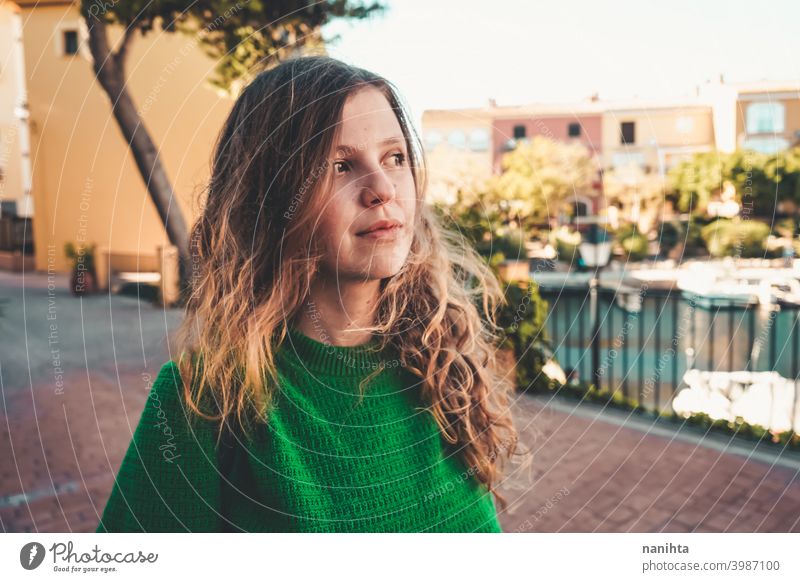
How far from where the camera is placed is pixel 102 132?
7.85 ft

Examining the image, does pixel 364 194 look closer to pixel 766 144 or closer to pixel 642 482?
pixel 766 144

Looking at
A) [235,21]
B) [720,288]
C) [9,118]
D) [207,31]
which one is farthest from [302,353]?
[720,288]

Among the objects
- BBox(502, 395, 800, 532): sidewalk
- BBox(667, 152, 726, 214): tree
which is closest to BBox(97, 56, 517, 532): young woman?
BBox(667, 152, 726, 214): tree

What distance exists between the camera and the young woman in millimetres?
818

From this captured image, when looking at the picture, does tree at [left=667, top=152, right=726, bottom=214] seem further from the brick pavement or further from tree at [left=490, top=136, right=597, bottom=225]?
the brick pavement

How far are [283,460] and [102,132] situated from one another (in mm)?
A: 1996

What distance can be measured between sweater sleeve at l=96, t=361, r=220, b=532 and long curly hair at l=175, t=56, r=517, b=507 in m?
0.02

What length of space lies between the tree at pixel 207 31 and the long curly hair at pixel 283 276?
1.79 feet

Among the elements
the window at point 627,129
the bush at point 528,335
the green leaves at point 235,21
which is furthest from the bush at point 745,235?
the green leaves at point 235,21
